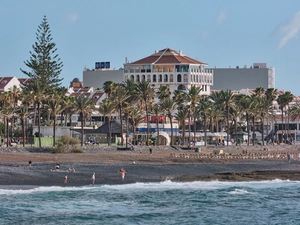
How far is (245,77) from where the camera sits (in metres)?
158

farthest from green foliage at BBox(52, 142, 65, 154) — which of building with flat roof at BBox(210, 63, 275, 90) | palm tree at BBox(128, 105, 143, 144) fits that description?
building with flat roof at BBox(210, 63, 275, 90)

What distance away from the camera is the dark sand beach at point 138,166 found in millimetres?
49469

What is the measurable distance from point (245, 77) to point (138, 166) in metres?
103

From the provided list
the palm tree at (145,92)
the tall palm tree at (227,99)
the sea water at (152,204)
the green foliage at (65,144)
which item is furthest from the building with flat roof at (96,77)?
the sea water at (152,204)

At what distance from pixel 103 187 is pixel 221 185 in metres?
8.16

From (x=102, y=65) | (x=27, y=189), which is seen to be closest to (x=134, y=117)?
(x=27, y=189)

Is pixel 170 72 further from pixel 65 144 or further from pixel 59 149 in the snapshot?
pixel 59 149

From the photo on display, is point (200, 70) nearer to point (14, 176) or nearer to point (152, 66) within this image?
point (152, 66)

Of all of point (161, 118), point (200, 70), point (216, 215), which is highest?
point (200, 70)

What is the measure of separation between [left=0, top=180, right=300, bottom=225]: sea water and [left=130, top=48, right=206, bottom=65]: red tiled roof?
7441 cm

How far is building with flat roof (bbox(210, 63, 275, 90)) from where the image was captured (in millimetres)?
156750

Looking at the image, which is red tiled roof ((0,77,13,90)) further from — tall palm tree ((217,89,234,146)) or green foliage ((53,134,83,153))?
green foliage ((53,134,83,153))

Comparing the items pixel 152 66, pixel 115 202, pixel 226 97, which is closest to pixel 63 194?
pixel 115 202

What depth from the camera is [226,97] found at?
302ft
